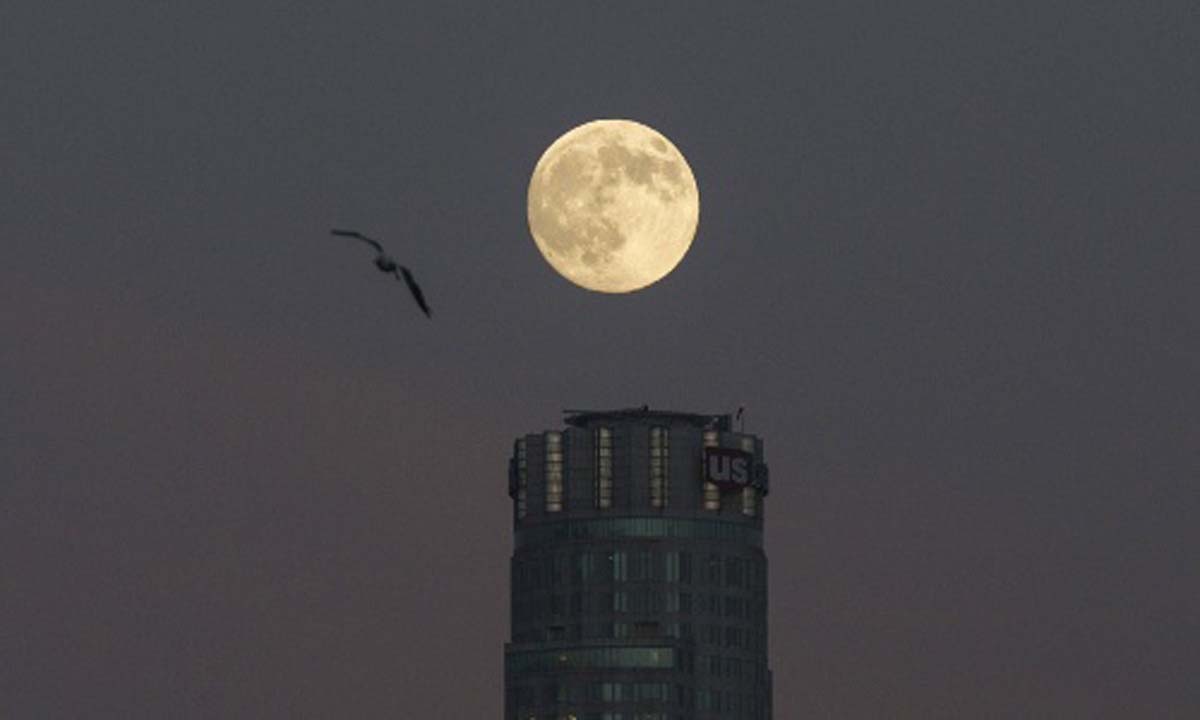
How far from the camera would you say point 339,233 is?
172125 mm

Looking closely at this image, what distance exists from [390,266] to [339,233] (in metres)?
3.02

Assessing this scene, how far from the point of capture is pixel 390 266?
6732 inches
